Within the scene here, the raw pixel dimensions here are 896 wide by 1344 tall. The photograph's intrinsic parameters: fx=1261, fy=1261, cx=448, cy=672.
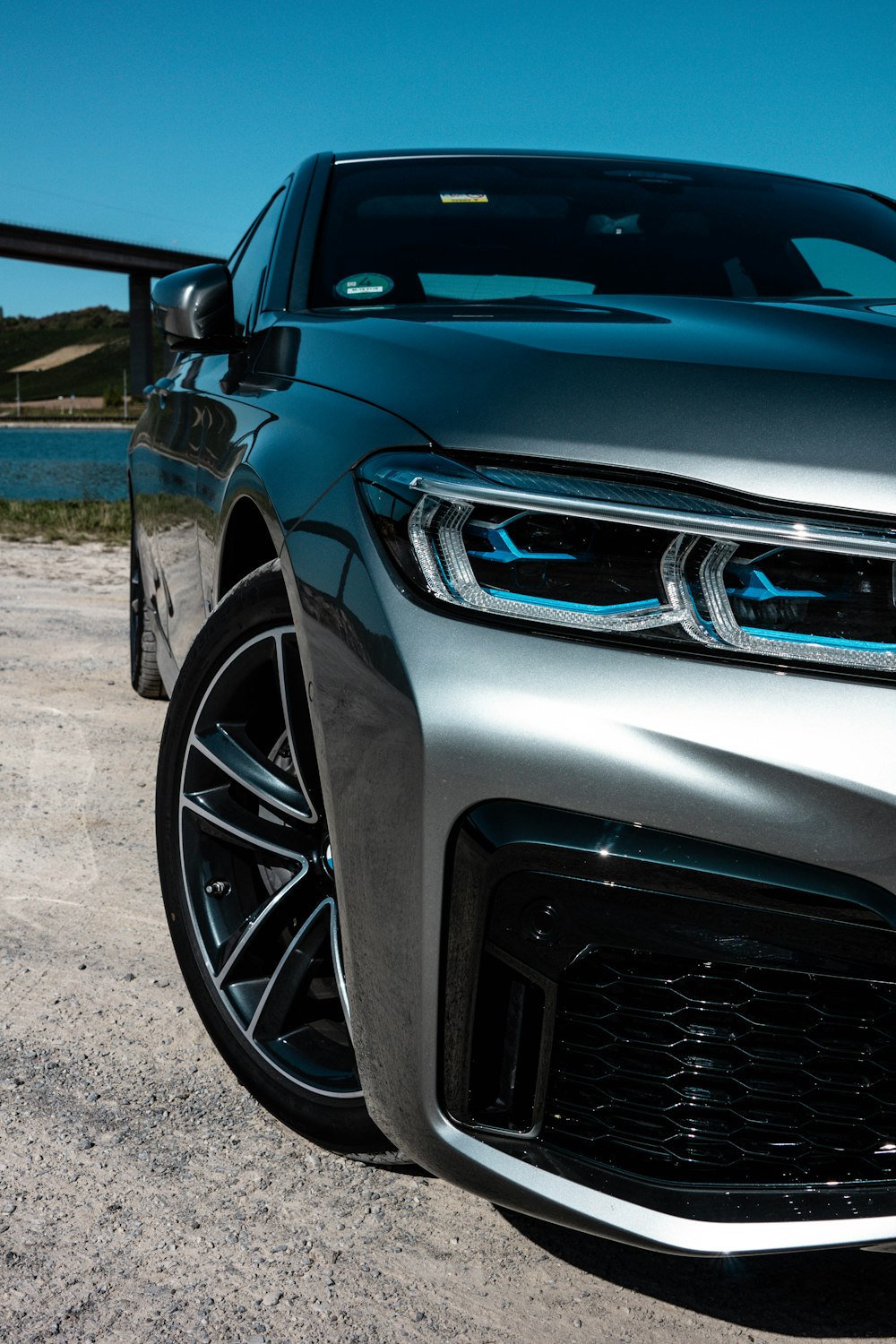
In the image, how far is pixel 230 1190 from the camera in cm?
175

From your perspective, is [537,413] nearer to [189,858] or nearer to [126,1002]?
[189,858]

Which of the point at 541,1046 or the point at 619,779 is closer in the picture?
the point at 619,779

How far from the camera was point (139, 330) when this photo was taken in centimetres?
5291

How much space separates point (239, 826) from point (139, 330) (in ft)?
179

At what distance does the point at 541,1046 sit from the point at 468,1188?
0.21 metres

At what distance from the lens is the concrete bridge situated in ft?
166

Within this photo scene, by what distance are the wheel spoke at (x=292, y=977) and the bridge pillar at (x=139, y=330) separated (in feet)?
165

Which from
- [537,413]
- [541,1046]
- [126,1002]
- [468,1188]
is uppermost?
[537,413]

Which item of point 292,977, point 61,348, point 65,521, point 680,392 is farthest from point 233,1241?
point 61,348

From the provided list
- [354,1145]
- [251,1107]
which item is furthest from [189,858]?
[354,1145]

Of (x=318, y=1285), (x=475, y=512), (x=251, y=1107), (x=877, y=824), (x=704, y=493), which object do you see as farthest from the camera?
(x=251, y=1107)

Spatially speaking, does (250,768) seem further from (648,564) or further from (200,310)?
(200,310)

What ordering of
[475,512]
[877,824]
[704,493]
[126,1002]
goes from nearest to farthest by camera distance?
1. [877,824]
2. [704,493]
3. [475,512]
4. [126,1002]

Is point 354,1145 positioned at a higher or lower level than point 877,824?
lower
